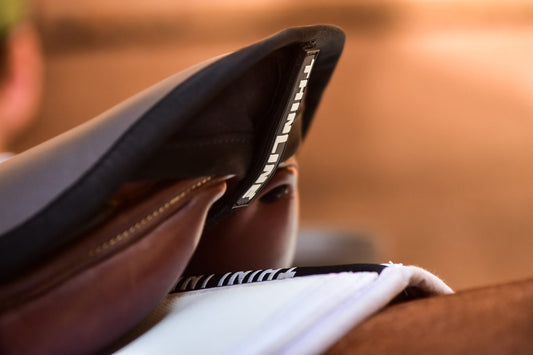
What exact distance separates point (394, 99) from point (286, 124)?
7.33 ft

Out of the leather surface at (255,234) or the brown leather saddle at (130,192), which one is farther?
the leather surface at (255,234)

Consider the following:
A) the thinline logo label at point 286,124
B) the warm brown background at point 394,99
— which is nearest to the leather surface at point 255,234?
the thinline logo label at point 286,124

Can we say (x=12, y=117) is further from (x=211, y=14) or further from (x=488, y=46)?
(x=488, y=46)

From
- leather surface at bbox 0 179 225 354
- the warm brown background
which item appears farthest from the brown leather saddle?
the warm brown background

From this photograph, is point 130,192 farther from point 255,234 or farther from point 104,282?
point 255,234

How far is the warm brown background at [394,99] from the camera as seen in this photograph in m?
2.47

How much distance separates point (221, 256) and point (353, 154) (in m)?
2.18

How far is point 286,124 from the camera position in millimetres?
354

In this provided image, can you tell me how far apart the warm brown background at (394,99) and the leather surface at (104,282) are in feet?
7.17

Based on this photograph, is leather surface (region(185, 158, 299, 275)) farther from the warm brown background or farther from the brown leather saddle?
the warm brown background

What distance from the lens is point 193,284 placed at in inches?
14.8

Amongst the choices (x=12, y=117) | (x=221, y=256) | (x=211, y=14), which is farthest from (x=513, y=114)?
(x=221, y=256)

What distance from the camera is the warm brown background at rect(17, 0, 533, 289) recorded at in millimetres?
2473

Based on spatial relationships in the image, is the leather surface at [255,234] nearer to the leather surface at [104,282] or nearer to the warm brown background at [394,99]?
the leather surface at [104,282]
